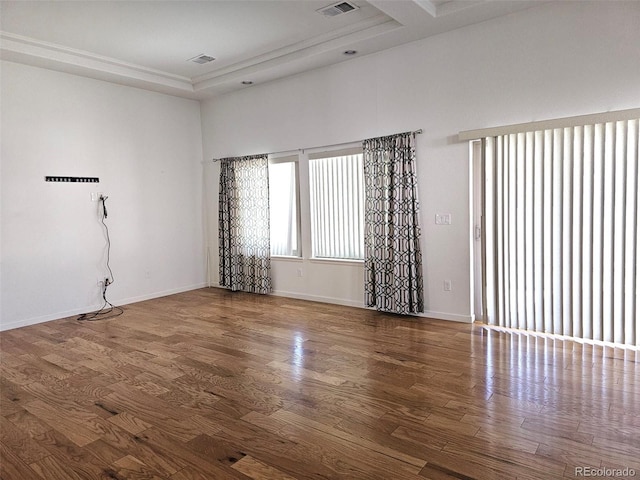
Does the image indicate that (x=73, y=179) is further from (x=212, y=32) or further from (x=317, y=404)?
(x=317, y=404)

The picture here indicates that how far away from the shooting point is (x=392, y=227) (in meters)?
5.11

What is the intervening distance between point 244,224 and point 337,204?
1.74m

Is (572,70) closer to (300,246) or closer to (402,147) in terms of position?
(402,147)

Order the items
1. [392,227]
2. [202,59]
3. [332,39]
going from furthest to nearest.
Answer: [202,59] → [392,227] → [332,39]

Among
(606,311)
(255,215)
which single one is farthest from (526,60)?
(255,215)

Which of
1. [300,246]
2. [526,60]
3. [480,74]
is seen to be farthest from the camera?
[300,246]

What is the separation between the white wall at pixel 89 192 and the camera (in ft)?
17.1

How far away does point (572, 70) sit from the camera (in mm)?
3947

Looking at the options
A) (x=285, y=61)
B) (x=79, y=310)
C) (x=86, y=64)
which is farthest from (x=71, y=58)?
(x=79, y=310)

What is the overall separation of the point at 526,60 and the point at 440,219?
1.77m

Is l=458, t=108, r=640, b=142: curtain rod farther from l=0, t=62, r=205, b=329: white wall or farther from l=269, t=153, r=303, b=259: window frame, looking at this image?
l=0, t=62, r=205, b=329: white wall

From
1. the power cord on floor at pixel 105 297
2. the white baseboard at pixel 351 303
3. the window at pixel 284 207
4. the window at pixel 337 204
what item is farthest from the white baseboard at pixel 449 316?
the power cord on floor at pixel 105 297
